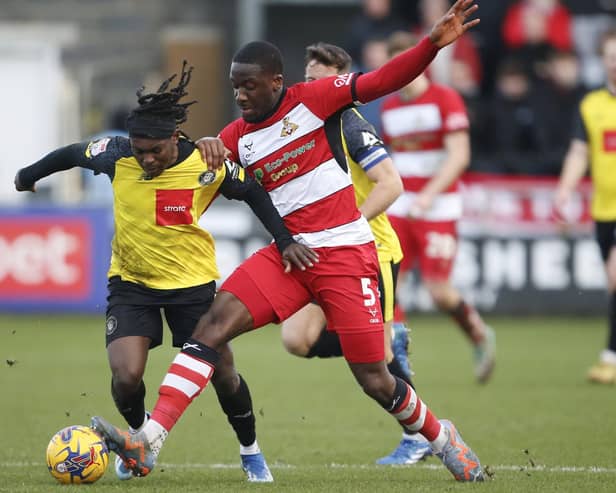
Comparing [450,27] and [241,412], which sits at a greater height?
[450,27]

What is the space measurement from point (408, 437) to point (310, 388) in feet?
11.0

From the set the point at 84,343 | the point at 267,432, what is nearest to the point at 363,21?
the point at 84,343

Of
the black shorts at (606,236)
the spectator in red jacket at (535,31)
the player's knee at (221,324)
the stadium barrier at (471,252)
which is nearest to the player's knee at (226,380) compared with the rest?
the player's knee at (221,324)

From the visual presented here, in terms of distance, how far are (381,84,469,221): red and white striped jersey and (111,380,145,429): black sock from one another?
12.4 feet

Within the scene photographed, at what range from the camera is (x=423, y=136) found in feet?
35.4

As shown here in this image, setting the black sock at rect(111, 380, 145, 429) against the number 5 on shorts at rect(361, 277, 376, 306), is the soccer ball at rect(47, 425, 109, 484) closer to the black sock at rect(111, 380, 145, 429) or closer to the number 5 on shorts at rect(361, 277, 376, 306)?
the black sock at rect(111, 380, 145, 429)

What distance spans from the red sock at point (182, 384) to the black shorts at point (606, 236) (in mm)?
5603

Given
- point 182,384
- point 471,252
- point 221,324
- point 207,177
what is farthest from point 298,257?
point 471,252

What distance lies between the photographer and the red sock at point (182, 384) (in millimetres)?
6445

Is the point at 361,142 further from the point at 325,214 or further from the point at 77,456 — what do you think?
the point at 77,456

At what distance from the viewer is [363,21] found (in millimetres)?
17922

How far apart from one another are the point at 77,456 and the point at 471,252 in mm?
10221

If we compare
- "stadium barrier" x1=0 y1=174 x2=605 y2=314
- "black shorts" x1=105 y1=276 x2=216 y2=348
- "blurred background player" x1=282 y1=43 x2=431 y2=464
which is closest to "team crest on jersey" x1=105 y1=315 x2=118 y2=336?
"black shorts" x1=105 y1=276 x2=216 y2=348

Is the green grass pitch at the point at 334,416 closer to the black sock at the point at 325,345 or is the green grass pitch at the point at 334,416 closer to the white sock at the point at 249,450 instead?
the white sock at the point at 249,450
